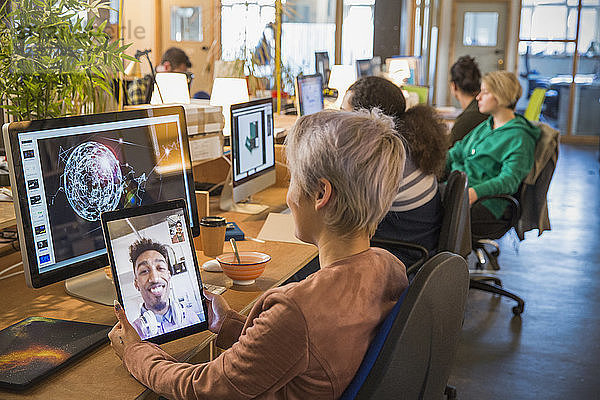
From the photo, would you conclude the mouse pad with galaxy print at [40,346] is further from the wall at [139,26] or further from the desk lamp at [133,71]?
the desk lamp at [133,71]

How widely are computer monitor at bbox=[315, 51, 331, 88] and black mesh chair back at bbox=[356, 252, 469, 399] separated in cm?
486

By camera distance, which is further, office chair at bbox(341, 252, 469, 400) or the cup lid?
the cup lid

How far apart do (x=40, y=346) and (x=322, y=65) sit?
4910 mm

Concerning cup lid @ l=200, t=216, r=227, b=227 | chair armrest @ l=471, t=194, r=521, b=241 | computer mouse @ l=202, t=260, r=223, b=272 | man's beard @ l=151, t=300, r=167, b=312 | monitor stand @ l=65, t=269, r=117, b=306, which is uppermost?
man's beard @ l=151, t=300, r=167, b=312

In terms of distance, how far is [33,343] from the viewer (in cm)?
150

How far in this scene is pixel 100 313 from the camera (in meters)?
1.72

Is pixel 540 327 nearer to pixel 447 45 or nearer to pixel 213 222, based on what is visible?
pixel 213 222

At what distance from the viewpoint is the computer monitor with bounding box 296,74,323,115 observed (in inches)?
174

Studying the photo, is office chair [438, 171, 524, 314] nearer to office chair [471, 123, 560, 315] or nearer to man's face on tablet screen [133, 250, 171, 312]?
office chair [471, 123, 560, 315]

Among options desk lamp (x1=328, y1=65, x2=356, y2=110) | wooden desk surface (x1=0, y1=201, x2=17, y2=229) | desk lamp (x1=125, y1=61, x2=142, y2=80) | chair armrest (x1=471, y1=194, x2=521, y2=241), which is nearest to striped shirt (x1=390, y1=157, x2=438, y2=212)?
chair armrest (x1=471, y1=194, x2=521, y2=241)

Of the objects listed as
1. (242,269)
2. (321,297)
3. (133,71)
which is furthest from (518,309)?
(133,71)

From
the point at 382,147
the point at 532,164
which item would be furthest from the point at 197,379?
the point at 532,164

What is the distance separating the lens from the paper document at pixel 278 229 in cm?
252

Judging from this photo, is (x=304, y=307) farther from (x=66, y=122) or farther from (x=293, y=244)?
(x=293, y=244)
